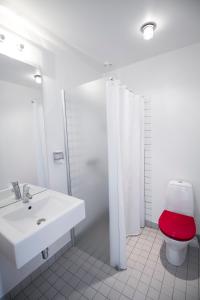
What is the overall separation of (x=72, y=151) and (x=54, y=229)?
90 cm

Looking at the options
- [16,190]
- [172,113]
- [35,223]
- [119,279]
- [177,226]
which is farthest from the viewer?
[172,113]

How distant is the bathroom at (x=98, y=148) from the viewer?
1.25m

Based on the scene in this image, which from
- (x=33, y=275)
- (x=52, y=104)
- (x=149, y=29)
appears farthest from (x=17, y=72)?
(x=33, y=275)

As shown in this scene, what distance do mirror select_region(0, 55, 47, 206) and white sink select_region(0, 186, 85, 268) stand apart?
0.62 ft

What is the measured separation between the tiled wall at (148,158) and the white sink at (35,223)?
1.27m

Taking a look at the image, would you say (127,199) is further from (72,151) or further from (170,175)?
(72,151)

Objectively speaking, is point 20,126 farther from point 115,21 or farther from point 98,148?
point 115,21

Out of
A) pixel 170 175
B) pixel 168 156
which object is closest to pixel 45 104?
pixel 168 156

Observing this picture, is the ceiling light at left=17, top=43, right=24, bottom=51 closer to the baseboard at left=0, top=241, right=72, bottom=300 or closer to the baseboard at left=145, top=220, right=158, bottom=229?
the baseboard at left=0, top=241, right=72, bottom=300

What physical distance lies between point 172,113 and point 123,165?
923 millimetres

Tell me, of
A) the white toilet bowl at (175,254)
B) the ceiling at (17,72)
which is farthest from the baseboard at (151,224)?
the ceiling at (17,72)

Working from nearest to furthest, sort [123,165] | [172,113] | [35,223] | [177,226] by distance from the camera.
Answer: [35,223], [177,226], [123,165], [172,113]

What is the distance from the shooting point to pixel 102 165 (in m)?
1.86

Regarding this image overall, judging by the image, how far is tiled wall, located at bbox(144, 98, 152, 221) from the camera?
2119 millimetres
